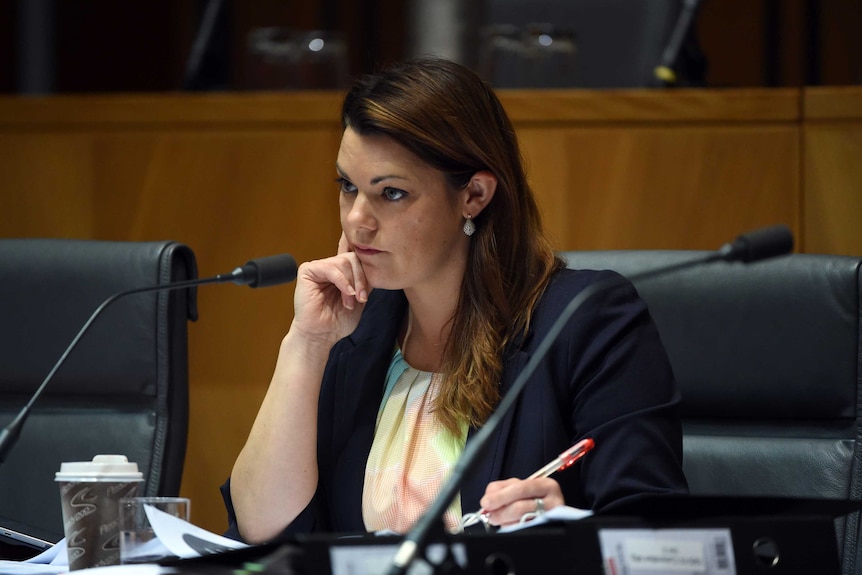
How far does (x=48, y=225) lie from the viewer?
241 cm

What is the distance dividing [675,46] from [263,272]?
134 cm

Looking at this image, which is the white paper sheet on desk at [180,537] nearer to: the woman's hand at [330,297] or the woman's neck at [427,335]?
the woman's hand at [330,297]

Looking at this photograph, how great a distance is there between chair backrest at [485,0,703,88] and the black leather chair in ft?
3.68

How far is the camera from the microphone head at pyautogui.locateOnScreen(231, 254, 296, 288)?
1.32 m

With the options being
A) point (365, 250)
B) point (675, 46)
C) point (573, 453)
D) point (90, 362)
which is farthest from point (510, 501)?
point (675, 46)

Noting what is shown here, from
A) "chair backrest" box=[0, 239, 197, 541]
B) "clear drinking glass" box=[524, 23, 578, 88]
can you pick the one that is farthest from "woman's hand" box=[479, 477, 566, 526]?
"clear drinking glass" box=[524, 23, 578, 88]

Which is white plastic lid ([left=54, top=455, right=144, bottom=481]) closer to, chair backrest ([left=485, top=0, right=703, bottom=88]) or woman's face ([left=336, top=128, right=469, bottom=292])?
woman's face ([left=336, top=128, right=469, bottom=292])

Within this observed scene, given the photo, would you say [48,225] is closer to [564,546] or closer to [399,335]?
[399,335]

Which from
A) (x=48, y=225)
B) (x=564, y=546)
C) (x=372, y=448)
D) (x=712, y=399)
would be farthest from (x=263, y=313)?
(x=564, y=546)

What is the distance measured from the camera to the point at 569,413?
5.21 ft

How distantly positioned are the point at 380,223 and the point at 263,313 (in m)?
0.78

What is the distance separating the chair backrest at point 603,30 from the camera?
2742 mm

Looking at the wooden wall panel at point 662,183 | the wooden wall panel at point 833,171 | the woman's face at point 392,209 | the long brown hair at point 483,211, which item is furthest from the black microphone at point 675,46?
the woman's face at point 392,209

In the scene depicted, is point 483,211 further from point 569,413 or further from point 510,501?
point 510,501
